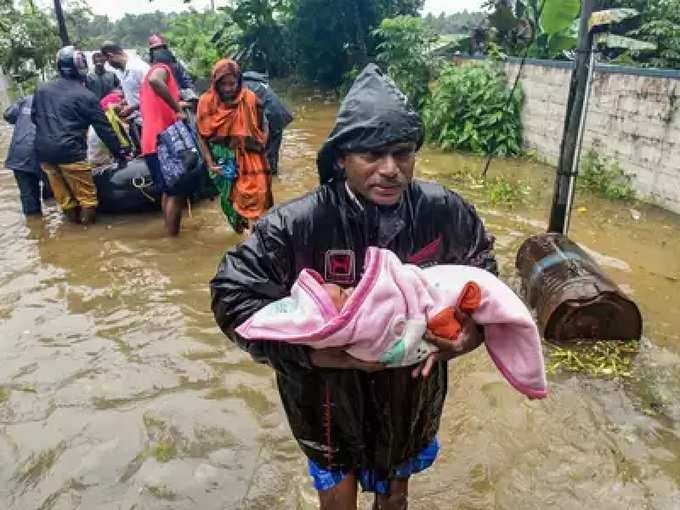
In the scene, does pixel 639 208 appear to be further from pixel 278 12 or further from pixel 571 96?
pixel 278 12

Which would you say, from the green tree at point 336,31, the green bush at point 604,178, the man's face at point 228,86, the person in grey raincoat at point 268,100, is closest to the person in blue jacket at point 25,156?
the person in grey raincoat at point 268,100

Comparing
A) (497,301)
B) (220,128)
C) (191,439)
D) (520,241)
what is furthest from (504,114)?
(497,301)

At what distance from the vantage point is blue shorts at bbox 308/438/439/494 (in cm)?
187

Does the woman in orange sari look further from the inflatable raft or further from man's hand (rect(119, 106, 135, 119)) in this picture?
man's hand (rect(119, 106, 135, 119))

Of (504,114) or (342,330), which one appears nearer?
(342,330)

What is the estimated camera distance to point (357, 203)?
1710mm

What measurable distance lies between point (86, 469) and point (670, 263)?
4745mm

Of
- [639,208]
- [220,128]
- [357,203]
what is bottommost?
[639,208]

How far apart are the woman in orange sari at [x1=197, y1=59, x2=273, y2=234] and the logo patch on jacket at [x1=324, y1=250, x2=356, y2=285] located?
325 cm

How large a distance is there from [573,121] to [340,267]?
3.25 metres

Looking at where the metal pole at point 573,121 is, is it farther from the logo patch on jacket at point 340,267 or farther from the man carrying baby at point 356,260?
the logo patch on jacket at point 340,267

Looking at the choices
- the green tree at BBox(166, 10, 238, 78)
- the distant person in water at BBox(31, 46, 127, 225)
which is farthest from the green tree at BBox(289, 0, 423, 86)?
the distant person in water at BBox(31, 46, 127, 225)

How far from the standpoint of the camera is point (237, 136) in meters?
4.73

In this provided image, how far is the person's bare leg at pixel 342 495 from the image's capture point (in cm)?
188
